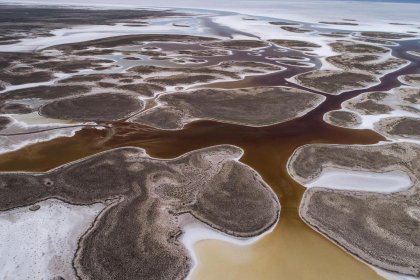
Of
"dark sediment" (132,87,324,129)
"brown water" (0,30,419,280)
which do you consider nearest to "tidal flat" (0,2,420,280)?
"brown water" (0,30,419,280)

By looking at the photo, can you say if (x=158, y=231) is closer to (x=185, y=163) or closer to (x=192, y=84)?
(x=185, y=163)

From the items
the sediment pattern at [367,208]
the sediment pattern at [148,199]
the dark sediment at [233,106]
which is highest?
the sediment pattern at [367,208]

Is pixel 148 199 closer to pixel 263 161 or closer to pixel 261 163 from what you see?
pixel 261 163

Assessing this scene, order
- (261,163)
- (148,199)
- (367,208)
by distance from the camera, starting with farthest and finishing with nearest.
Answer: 1. (261,163)
2. (148,199)
3. (367,208)

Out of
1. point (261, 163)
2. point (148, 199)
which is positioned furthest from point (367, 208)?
point (148, 199)

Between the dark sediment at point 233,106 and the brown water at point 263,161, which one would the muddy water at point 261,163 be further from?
the dark sediment at point 233,106

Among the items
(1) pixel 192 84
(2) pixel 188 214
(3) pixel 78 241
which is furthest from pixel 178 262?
(1) pixel 192 84

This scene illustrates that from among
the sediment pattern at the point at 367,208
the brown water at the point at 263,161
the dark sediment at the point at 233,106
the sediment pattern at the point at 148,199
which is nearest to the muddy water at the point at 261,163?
the brown water at the point at 263,161

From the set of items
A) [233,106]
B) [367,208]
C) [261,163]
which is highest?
[367,208]

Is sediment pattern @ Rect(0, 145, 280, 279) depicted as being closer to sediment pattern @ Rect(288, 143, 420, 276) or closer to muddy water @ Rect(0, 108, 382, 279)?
muddy water @ Rect(0, 108, 382, 279)
